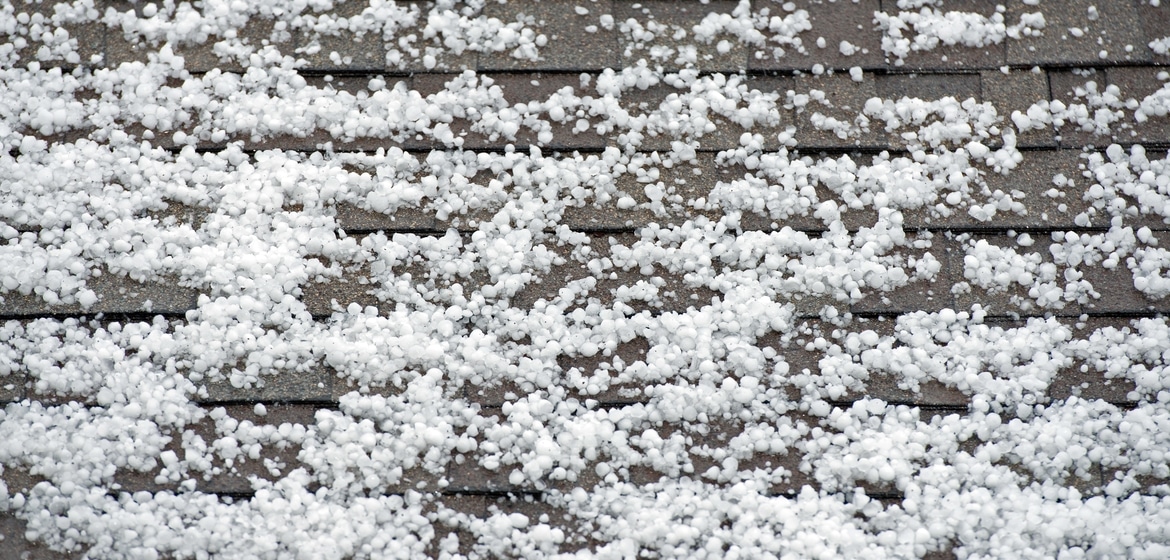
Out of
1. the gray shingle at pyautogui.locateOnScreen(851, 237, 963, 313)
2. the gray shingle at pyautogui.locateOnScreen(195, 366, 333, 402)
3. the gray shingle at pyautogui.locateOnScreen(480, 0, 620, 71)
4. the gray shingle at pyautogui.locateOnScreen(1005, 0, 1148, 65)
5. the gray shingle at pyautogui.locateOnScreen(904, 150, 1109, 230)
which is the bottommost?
the gray shingle at pyautogui.locateOnScreen(195, 366, 333, 402)

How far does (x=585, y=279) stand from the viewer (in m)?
1.73

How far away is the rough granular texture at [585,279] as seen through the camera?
5.40 ft

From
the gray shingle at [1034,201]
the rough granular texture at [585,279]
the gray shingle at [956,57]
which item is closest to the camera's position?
the rough granular texture at [585,279]

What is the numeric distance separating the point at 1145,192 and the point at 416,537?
1.52 meters

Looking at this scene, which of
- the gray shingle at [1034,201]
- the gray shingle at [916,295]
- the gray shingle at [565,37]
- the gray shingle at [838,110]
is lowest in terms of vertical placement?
the gray shingle at [916,295]

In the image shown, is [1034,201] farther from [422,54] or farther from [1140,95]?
[422,54]

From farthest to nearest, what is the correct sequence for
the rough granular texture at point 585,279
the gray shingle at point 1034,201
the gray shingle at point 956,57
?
the gray shingle at point 956,57, the gray shingle at point 1034,201, the rough granular texture at point 585,279

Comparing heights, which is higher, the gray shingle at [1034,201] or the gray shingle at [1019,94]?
the gray shingle at [1019,94]

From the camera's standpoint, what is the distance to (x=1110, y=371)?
1.69 metres

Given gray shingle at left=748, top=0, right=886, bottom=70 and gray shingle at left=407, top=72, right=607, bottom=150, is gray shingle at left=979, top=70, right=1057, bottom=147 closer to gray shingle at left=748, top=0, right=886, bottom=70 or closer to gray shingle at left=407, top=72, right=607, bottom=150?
gray shingle at left=748, top=0, right=886, bottom=70

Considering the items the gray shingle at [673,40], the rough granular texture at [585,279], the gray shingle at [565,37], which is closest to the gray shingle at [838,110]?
→ the rough granular texture at [585,279]

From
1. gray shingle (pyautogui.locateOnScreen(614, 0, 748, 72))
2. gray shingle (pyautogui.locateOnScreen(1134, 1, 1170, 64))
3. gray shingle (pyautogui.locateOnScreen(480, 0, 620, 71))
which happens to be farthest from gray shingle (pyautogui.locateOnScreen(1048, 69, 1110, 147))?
gray shingle (pyautogui.locateOnScreen(480, 0, 620, 71))

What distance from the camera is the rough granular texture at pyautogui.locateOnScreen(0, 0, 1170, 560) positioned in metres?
1.64

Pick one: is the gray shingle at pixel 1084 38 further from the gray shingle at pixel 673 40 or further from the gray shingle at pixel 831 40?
the gray shingle at pixel 673 40
